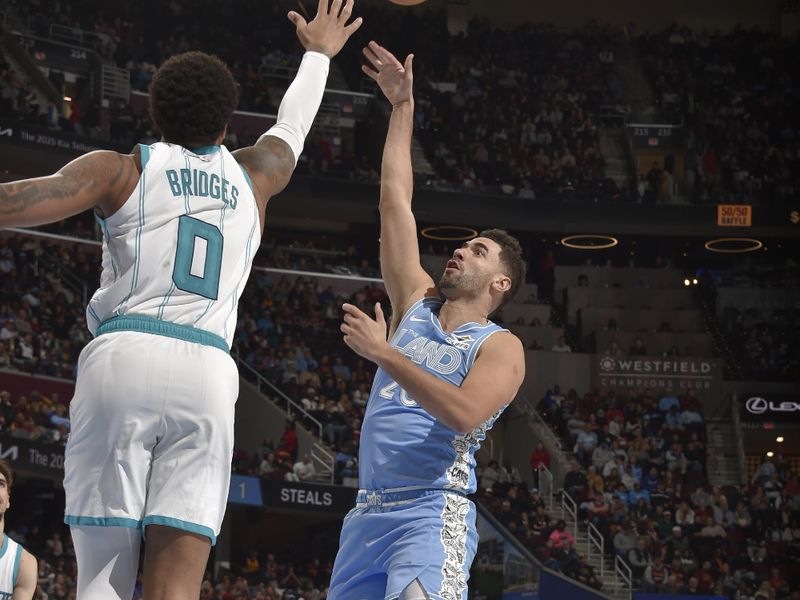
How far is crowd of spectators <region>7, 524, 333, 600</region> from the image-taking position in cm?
1702

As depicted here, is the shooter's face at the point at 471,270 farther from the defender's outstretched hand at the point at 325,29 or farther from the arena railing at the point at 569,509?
the arena railing at the point at 569,509

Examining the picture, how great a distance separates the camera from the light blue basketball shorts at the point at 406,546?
431 centimetres

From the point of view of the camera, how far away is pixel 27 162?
81.1 ft

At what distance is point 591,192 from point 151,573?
26552 mm

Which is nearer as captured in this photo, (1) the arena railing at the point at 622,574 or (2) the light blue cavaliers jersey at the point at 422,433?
(2) the light blue cavaliers jersey at the point at 422,433

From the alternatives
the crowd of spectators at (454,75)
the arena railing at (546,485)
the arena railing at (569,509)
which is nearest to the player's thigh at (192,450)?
the arena railing at (569,509)

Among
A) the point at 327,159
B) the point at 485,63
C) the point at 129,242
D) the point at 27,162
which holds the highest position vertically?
the point at 485,63

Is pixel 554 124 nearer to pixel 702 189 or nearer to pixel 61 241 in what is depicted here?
pixel 702 189

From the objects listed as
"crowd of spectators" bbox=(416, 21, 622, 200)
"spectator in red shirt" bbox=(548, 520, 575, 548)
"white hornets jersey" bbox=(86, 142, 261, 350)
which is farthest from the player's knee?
"crowd of spectators" bbox=(416, 21, 622, 200)

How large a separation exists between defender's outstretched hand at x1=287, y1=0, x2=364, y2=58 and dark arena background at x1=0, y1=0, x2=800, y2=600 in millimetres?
14074

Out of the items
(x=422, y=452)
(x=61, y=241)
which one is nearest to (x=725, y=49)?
(x=61, y=241)

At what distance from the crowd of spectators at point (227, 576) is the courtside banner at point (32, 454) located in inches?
60.3

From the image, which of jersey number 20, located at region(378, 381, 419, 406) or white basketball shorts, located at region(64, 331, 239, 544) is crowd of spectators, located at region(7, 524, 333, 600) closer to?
jersey number 20, located at region(378, 381, 419, 406)

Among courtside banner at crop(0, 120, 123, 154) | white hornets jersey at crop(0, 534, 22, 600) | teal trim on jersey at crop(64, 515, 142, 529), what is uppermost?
courtside banner at crop(0, 120, 123, 154)
